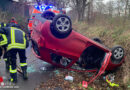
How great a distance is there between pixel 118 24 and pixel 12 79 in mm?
6217

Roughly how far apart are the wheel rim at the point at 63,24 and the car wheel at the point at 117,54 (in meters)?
1.71

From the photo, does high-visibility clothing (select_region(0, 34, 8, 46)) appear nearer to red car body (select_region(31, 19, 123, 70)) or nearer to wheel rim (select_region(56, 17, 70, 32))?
red car body (select_region(31, 19, 123, 70))

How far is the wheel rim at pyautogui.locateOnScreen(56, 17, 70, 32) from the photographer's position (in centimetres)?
291

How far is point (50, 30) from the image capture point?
9.82 ft

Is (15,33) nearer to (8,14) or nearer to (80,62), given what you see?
(80,62)

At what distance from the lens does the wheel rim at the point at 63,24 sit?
2912 millimetres

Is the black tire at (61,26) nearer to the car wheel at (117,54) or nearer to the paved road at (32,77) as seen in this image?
the paved road at (32,77)

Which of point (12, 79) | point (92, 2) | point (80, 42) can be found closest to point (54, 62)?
point (80, 42)

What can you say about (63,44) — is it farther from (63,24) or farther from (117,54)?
(117,54)

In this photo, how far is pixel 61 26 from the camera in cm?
295

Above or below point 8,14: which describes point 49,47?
below

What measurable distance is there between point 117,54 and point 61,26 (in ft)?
6.73

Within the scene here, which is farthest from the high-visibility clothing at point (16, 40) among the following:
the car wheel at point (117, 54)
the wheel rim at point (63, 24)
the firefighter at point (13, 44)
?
the car wheel at point (117, 54)

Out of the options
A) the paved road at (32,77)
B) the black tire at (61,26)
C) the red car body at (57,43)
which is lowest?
the paved road at (32,77)
